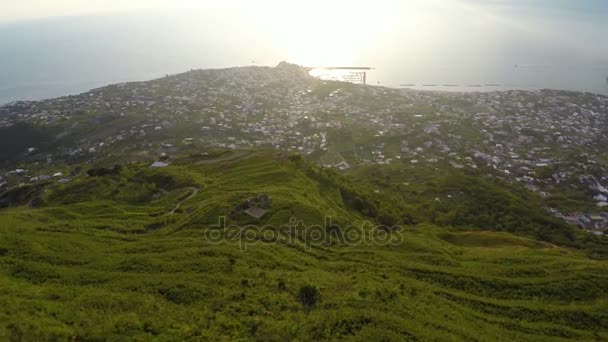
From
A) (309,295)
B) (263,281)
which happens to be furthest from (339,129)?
(309,295)

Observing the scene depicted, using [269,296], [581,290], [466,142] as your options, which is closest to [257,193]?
[269,296]

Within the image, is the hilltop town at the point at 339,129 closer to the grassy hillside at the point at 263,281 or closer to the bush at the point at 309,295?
the grassy hillside at the point at 263,281

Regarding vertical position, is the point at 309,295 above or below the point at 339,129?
below

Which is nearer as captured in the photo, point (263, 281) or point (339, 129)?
point (263, 281)

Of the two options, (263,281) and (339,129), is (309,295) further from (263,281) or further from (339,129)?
(339,129)

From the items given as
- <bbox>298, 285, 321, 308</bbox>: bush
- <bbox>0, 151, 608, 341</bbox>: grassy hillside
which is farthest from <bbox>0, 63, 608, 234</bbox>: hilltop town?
<bbox>298, 285, 321, 308</bbox>: bush

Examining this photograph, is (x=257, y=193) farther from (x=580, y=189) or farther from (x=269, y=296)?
(x=580, y=189)

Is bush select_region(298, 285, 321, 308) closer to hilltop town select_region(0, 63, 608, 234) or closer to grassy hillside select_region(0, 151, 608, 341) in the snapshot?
grassy hillside select_region(0, 151, 608, 341)

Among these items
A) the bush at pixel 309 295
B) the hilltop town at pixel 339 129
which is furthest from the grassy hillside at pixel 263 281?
the hilltop town at pixel 339 129
